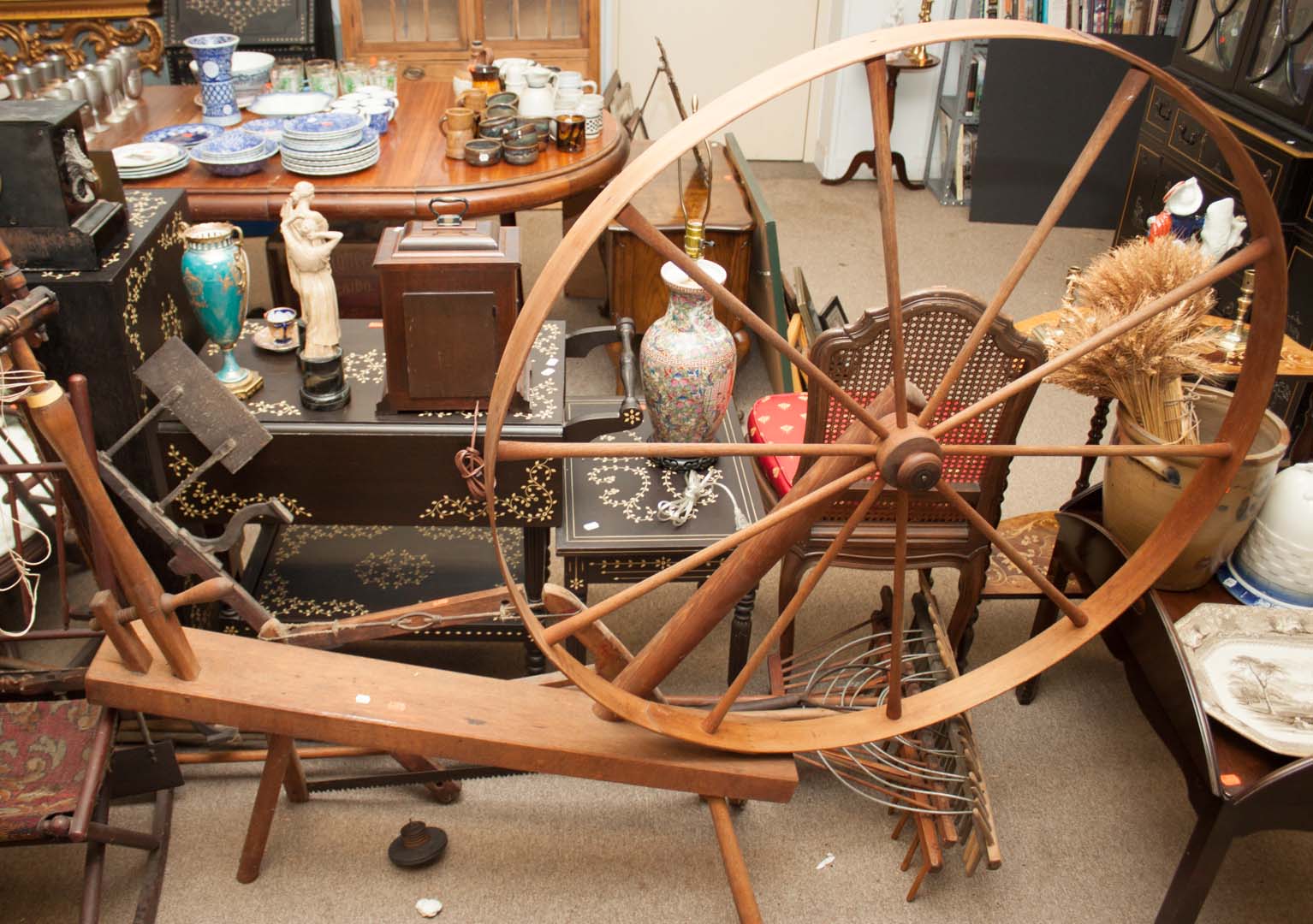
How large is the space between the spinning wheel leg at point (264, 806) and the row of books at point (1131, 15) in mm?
4753

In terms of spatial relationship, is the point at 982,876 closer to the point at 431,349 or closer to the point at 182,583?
the point at 431,349

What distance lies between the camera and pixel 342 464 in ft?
6.94

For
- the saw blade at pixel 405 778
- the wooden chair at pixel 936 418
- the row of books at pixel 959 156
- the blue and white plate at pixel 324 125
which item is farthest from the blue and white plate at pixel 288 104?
the row of books at pixel 959 156

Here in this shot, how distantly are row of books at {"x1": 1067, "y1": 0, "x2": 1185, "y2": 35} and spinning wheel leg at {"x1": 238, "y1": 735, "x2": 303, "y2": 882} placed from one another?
4.75 m

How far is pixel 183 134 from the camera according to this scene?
11.5ft

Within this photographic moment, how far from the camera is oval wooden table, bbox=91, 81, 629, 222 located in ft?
10.5

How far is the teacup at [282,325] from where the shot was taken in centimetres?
226

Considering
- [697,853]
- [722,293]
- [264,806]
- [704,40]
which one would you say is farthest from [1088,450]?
[704,40]

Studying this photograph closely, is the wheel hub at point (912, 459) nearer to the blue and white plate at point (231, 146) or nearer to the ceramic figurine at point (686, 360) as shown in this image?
the ceramic figurine at point (686, 360)

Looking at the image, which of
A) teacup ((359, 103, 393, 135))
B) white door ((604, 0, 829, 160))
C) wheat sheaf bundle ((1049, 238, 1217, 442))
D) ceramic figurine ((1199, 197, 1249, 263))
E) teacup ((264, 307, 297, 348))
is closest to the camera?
wheat sheaf bundle ((1049, 238, 1217, 442))

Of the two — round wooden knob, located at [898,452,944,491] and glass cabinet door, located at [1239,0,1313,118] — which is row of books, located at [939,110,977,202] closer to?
glass cabinet door, located at [1239,0,1313,118]

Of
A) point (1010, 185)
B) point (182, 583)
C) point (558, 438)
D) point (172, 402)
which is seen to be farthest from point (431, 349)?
point (1010, 185)

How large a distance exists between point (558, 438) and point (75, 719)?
3.24 feet

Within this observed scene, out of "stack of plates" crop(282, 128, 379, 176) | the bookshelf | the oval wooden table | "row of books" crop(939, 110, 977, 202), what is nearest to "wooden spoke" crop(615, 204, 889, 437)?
the oval wooden table
